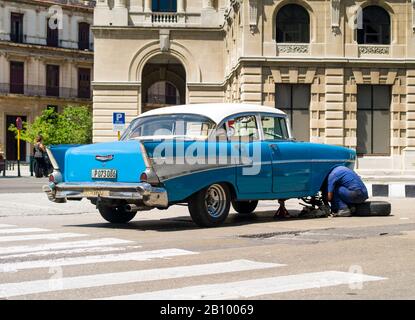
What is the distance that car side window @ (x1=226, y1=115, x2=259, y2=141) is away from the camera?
12.3 meters

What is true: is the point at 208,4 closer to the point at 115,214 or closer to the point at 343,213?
the point at 343,213

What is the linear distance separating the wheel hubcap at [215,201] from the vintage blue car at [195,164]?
0.02m

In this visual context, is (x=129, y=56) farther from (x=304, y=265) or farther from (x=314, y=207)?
(x=304, y=265)

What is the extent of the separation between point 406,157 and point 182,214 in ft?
77.8

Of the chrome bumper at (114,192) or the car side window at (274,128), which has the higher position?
Answer: the car side window at (274,128)

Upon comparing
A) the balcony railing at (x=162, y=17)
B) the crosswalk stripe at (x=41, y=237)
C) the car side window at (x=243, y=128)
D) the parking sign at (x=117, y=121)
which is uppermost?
the balcony railing at (x=162, y=17)

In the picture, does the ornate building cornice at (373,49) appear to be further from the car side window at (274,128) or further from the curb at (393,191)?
the car side window at (274,128)

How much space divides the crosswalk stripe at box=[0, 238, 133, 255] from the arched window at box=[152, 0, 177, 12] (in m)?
36.3

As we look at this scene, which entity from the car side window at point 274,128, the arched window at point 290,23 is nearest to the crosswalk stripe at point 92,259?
the car side window at point 274,128

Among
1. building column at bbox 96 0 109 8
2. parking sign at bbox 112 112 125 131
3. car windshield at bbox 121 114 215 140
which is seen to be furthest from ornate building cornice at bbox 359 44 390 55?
car windshield at bbox 121 114 215 140

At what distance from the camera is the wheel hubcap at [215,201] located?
1181 cm

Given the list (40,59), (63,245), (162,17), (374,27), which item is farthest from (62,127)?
(63,245)

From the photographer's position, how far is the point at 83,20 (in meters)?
75.8

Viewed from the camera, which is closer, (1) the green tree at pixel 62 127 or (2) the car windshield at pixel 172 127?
(2) the car windshield at pixel 172 127
